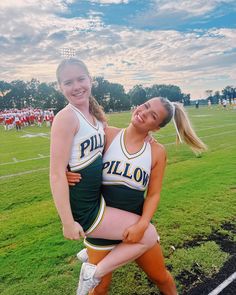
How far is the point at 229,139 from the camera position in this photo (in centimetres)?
1412

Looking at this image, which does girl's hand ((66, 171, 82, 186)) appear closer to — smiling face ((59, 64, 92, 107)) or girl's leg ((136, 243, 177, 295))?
smiling face ((59, 64, 92, 107))

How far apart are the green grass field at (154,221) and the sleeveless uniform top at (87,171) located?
4.12 ft

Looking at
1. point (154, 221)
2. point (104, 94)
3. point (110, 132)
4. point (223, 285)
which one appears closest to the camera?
point (110, 132)

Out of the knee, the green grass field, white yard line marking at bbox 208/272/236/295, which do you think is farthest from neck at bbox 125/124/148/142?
white yard line marking at bbox 208/272/236/295

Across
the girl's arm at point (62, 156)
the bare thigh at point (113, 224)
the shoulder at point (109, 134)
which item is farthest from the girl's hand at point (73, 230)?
the shoulder at point (109, 134)

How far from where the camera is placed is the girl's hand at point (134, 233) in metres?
2.40

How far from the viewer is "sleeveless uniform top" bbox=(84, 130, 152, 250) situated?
247 cm

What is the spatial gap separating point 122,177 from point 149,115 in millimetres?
508

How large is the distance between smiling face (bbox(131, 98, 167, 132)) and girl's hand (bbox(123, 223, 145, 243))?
74cm

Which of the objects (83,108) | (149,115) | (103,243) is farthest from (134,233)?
(83,108)

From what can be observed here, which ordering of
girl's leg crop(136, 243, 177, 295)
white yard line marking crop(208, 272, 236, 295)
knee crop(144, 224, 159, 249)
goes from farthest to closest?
white yard line marking crop(208, 272, 236, 295), girl's leg crop(136, 243, 177, 295), knee crop(144, 224, 159, 249)

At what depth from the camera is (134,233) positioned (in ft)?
7.88

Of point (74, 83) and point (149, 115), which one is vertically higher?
point (74, 83)

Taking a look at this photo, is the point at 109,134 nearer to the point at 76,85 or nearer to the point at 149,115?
the point at 149,115
